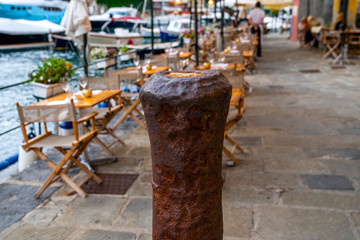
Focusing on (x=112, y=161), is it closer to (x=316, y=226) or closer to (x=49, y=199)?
(x=49, y=199)

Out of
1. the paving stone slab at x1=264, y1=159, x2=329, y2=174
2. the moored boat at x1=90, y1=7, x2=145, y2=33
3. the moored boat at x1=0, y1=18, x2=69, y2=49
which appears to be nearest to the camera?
the paving stone slab at x1=264, y1=159, x2=329, y2=174

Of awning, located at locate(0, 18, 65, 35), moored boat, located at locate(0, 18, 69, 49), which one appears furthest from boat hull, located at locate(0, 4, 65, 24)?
awning, located at locate(0, 18, 65, 35)

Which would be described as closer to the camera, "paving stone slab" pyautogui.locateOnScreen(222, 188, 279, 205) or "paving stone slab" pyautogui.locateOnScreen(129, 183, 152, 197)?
"paving stone slab" pyautogui.locateOnScreen(222, 188, 279, 205)

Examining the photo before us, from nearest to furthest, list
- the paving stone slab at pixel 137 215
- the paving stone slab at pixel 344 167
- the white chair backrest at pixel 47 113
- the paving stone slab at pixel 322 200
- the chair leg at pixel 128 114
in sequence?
the paving stone slab at pixel 137 215 < the paving stone slab at pixel 322 200 < the white chair backrest at pixel 47 113 < the paving stone slab at pixel 344 167 < the chair leg at pixel 128 114

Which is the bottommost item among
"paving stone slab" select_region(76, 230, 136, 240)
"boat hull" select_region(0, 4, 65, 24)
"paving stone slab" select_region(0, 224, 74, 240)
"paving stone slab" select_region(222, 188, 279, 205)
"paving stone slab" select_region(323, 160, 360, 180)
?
"paving stone slab" select_region(0, 224, 74, 240)

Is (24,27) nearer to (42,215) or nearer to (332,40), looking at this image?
(332,40)

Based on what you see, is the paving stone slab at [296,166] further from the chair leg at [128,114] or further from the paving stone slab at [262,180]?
the chair leg at [128,114]

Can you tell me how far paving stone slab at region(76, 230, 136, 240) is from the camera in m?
2.71

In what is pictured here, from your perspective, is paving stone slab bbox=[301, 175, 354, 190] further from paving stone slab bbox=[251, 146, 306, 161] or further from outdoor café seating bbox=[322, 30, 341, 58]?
outdoor café seating bbox=[322, 30, 341, 58]

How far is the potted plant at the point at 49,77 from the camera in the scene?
447cm

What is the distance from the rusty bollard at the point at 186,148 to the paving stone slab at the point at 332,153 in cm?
301

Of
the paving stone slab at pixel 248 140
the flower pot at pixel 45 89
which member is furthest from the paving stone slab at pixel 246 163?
the flower pot at pixel 45 89

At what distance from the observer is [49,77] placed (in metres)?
4.66

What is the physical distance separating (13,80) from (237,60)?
1290 centimetres
